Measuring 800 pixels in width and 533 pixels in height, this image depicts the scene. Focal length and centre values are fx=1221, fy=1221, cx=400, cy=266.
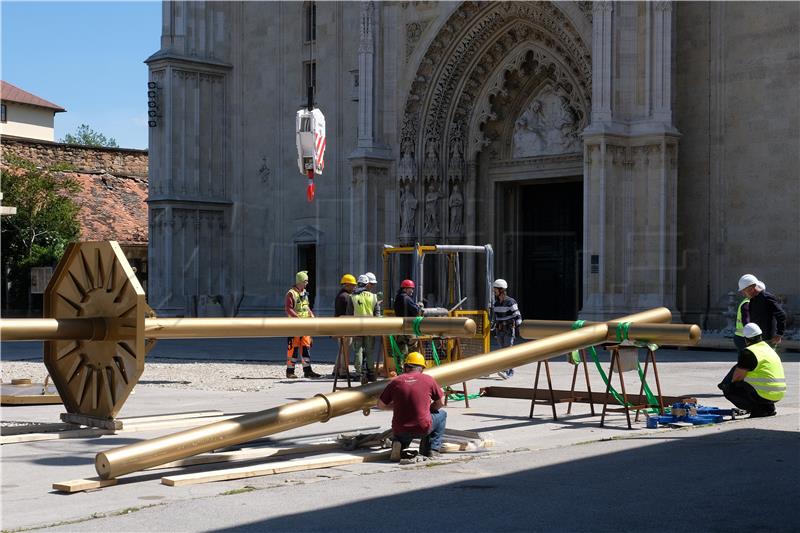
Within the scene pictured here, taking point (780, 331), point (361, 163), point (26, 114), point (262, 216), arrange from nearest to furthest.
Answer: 1. point (780, 331)
2. point (361, 163)
3. point (262, 216)
4. point (26, 114)

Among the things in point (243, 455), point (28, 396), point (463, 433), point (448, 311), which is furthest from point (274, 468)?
point (448, 311)

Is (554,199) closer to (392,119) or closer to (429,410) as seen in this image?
(392,119)

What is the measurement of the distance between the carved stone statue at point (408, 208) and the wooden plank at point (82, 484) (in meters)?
26.4

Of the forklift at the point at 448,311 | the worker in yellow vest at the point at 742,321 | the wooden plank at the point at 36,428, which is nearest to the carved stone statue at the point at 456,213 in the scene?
the forklift at the point at 448,311

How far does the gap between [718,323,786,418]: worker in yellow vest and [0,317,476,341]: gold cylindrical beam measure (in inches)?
151

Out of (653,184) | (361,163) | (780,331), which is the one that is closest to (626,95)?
(653,184)

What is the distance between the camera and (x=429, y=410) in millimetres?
11281

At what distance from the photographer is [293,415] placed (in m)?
10.6

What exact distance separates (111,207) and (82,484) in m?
52.2

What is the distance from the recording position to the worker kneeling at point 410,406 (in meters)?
11.1

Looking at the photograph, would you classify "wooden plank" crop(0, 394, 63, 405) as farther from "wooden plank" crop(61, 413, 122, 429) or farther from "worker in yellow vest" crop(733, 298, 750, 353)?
"worker in yellow vest" crop(733, 298, 750, 353)

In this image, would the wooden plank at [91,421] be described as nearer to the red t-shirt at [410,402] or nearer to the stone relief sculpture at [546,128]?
the red t-shirt at [410,402]

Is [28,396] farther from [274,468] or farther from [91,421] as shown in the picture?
[274,468]

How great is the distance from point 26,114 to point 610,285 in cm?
5683
